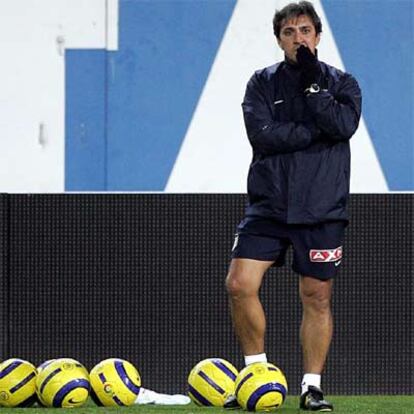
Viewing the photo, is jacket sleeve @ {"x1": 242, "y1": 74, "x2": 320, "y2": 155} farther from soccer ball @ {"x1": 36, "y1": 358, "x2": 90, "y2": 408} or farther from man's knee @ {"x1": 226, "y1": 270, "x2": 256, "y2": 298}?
soccer ball @ {"x1": 36, "y1": 358, "x2": 90, "y2": 408}

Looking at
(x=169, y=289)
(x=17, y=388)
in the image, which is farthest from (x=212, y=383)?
(x=169, y=289)

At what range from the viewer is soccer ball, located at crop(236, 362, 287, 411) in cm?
679

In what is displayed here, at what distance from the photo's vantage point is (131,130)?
9.71 metres

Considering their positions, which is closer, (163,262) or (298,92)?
(298,92)

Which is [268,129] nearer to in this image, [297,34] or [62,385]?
[297,34]

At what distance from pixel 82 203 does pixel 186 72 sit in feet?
3.67

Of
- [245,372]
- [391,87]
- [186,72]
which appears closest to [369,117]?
[391,87]

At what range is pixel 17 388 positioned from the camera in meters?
7.38

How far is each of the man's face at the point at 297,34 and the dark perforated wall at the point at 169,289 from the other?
2.40 metres

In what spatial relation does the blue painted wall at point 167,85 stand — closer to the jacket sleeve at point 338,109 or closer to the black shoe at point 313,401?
the jacket sleeve at point 338,109

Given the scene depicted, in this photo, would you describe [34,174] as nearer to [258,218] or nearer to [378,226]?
[378,226]

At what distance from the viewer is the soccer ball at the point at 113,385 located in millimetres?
7383

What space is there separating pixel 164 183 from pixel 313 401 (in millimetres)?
3007

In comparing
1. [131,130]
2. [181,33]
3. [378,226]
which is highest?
[181,33]
